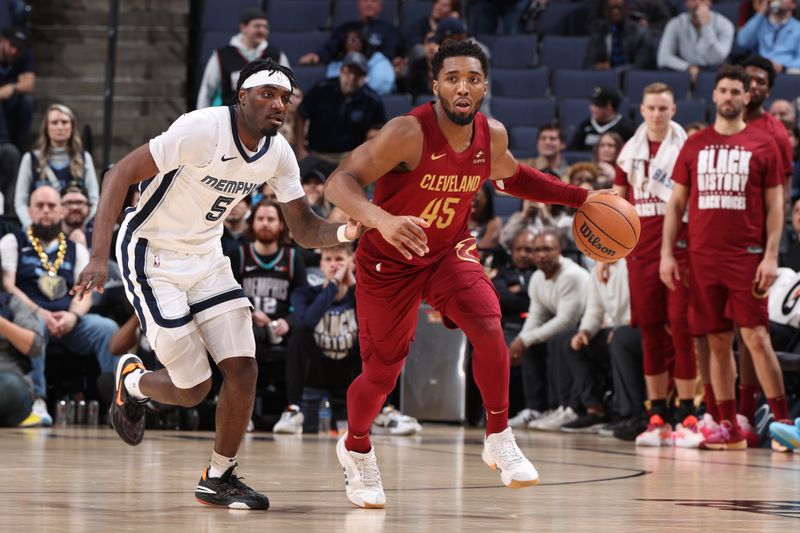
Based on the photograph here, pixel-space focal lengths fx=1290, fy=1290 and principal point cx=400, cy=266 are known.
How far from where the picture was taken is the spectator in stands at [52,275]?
929 centimetres

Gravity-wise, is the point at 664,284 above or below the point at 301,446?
above

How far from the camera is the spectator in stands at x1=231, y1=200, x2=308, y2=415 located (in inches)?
358

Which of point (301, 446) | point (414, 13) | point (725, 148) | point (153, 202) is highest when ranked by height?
point (414, 13)

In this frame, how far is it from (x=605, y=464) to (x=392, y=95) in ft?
20.6

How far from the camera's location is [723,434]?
778 centimetres

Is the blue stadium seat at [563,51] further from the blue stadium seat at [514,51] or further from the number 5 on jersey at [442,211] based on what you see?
the number 5 on jersey at [442,211]

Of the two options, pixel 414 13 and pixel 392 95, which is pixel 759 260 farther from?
pixel 414 13

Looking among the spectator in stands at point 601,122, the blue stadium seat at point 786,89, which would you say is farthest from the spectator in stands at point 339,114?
the blue stadium seat at point 786,89

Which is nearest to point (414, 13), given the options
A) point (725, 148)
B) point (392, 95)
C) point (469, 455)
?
point (392, 95)

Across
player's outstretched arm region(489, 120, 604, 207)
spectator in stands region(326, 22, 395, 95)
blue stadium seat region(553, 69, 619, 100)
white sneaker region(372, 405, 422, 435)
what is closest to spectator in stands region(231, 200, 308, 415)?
white sneaker region(372, 405, 422, 435)

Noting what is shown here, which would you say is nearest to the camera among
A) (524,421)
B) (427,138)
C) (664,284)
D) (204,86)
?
(427,138)

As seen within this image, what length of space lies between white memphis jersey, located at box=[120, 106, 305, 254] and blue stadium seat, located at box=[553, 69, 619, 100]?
815 centimetres

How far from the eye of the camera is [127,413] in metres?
5.38

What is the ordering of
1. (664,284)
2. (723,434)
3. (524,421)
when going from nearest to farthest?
(723,434), (664,284), (524,421)
